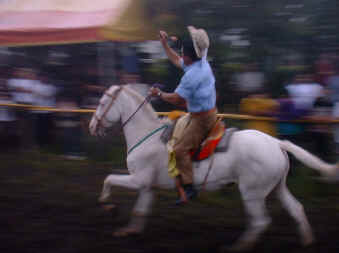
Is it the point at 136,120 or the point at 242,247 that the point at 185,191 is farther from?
the point at 136,120

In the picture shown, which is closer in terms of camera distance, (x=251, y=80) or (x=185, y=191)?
(x=185, y=191)

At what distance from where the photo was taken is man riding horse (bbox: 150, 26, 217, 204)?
5.73 metres

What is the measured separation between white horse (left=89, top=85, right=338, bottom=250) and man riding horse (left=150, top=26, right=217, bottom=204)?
0.18m

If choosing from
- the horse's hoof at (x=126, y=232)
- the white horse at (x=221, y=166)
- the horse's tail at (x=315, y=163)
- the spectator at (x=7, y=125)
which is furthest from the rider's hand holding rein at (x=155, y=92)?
the spectator at (x=7, y=125)

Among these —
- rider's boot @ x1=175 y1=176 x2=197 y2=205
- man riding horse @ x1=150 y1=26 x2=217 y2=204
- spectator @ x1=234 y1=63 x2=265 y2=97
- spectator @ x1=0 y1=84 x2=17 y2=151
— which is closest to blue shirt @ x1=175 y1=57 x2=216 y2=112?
man riding horse @ x1=150 y1=26 x2=217 y2=204

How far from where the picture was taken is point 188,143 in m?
5.95

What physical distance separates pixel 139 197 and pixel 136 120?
0.91 metres

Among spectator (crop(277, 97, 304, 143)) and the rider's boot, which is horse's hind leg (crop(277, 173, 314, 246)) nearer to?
the rider's boot

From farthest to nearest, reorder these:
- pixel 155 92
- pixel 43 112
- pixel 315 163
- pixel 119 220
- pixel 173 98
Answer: pixel 43 112, pixel 119 220, pixel 315 163, pixel 155 92, pixel 173 98

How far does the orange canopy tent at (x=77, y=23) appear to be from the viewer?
10.8 m

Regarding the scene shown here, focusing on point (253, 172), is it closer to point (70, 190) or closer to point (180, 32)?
point (70, 190)

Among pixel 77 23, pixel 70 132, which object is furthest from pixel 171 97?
pixel 77 23

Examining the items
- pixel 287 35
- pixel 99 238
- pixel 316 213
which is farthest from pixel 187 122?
pixel 287 35

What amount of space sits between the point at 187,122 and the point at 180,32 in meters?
5.25
